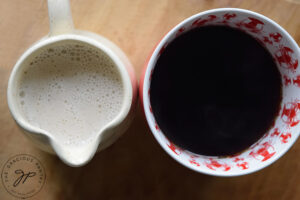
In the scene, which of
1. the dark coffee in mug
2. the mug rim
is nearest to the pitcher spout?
the mug rim

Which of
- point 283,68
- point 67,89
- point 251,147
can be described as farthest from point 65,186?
point 283,68

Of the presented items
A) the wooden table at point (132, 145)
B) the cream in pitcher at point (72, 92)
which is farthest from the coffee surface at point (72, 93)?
the wooden table at point (132, 145)

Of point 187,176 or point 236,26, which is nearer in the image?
point 236,26

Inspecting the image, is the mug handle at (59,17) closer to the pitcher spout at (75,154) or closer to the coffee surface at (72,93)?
the coffee surface at (72,93)

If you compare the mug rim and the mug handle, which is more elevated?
the mug handle

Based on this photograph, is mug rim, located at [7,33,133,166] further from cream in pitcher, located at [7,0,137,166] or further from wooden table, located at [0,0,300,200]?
wooden table, located at [0,0,300,200]

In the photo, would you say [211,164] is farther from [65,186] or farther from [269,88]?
[65,186]
